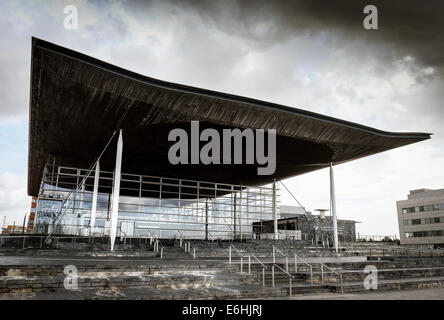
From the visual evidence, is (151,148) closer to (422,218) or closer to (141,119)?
(141,119)

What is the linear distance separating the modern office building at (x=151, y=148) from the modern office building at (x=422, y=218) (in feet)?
175

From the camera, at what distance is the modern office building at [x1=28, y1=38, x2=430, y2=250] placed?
1694cm

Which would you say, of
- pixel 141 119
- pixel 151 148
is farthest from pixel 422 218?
pixel 141 119

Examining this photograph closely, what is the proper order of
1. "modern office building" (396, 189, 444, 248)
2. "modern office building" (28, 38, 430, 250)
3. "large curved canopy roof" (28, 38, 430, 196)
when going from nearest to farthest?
1. "large curved canopy roof" (28, 38, 430, 196)
2. "modern office building" (28, 38, 430, 250)
3. "modern office building" (396, 189, 444, 248)

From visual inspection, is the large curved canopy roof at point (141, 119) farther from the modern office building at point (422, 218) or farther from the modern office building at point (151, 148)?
the modern office building at point (422, 218)

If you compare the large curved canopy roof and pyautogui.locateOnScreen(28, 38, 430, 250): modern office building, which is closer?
the large curved canopy roof

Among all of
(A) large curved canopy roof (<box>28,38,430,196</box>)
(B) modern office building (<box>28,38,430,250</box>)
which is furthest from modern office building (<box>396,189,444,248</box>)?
(A) large curved canopy roof (<box>28,38,430,196</box>)

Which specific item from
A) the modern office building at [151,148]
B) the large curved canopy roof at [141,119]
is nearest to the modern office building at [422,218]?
the modern office building at [151,148]

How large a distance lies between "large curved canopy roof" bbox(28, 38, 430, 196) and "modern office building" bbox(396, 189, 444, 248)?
57.1 m

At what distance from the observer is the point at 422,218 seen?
249 feet

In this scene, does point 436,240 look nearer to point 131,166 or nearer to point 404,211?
point 404,211

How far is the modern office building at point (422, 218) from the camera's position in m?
72.2

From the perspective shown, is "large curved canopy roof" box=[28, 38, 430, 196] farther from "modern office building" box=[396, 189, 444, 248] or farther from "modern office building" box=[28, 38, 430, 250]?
"modern office building" box=[396, 189, 444, 248]
